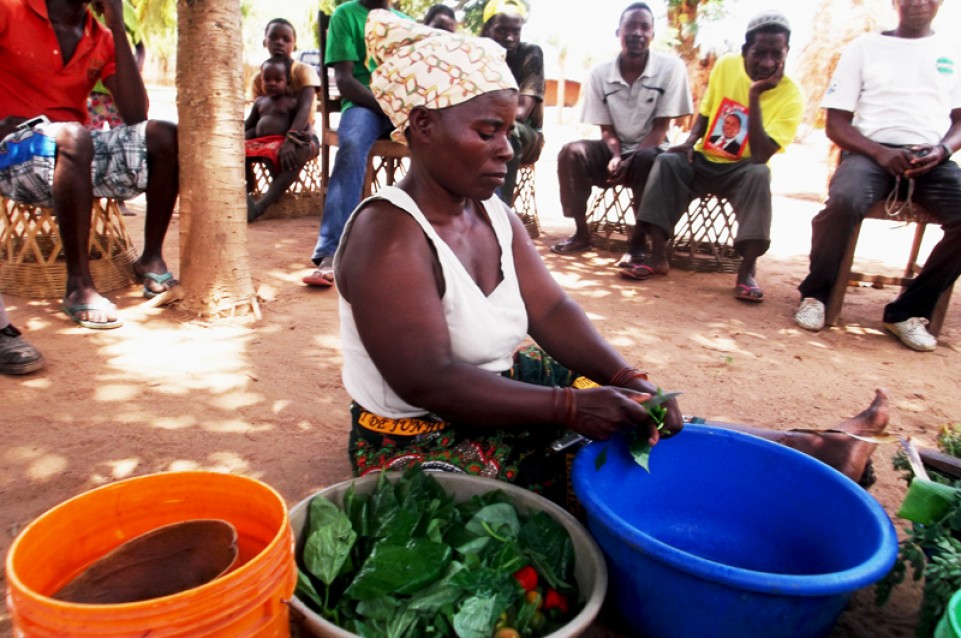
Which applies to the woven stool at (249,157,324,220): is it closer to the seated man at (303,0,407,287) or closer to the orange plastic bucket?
the seated man at (303,0,407,287)

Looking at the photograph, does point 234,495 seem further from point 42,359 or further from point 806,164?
point 806,164

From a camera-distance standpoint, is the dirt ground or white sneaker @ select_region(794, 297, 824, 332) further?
white sneaker @ select_region(794, 297, 824, 332)

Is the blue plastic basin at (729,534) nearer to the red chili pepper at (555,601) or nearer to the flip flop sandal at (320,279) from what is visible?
the red chili pepper at (555,601)

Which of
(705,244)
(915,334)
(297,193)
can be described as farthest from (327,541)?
(297,193)

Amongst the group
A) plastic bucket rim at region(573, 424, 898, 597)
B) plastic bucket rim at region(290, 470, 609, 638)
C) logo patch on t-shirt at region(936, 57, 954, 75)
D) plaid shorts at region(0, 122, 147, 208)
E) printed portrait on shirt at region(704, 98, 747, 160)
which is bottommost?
plastic bucket rim at region(290, 470, 609, 638)

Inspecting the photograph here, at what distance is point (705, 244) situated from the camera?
499 centimetres

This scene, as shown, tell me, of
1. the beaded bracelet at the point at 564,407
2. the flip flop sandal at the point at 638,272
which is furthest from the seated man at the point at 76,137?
the flip flop sandal at the point at 638,272

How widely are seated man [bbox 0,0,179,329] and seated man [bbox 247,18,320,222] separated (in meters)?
2.03

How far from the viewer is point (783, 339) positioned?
355 cm

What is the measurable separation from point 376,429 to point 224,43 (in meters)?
2.20

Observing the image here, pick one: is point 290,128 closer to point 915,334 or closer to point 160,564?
point 915,334

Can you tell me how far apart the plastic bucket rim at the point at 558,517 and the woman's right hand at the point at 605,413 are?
0.61 feet

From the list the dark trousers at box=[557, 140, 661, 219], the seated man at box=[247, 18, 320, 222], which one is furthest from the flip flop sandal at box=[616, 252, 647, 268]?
the seated man at box=[247, 18, 320, 222]

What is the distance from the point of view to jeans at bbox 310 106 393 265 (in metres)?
4.04
